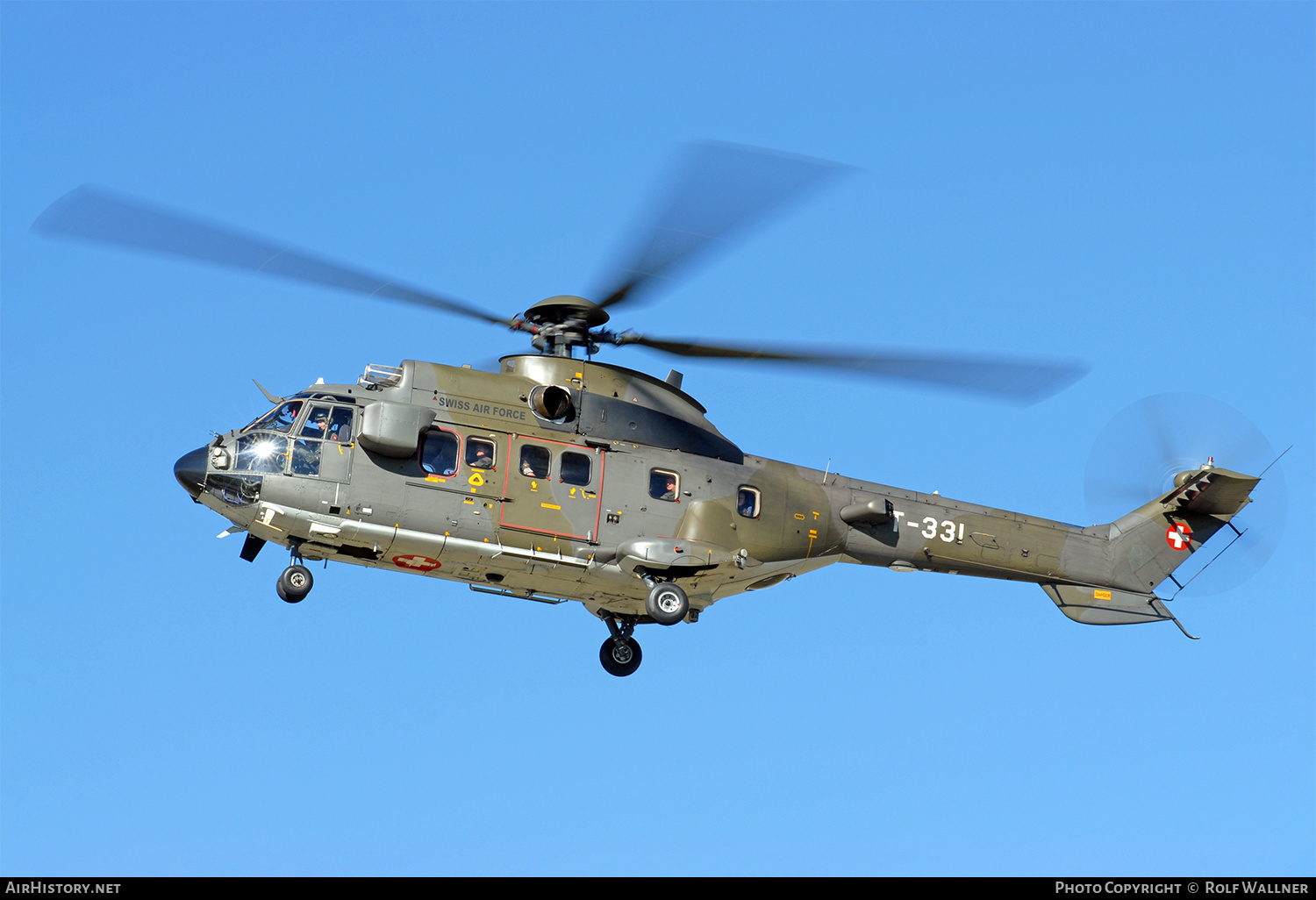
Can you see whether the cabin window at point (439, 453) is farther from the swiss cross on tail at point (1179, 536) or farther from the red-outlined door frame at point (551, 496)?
the swiss cross on tail at point (1179, 536)

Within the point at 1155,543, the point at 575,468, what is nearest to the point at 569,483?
the point at 575,468

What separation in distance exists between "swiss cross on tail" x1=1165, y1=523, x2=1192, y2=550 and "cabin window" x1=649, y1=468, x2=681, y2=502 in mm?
9311

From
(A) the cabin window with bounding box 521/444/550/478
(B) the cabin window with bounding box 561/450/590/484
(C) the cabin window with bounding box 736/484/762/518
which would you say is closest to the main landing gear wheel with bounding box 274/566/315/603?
(A) the cabin window with bounding box 521/444/550/478

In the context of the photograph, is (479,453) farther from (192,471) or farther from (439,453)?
(192,471)

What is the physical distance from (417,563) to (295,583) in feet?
5.73

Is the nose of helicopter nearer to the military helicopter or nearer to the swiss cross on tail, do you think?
the military helicopter

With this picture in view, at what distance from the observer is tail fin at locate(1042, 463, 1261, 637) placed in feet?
88.3

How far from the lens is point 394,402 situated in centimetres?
2281

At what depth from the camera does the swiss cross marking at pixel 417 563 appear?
2283cm
